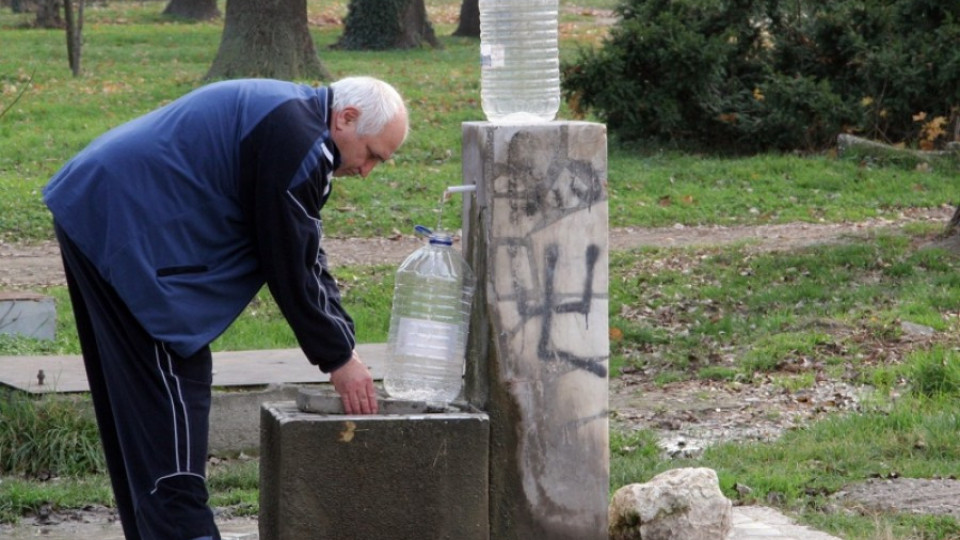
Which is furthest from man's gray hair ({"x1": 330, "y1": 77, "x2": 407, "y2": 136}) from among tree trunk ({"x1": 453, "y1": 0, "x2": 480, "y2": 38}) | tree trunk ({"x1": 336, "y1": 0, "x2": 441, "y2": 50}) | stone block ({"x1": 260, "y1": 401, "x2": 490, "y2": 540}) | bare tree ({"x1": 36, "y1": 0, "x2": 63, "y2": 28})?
tree trunk ({"x1": 453, "y1": 0, "x2": 480, "y2": 38})

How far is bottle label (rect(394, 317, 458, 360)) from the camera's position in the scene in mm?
5332

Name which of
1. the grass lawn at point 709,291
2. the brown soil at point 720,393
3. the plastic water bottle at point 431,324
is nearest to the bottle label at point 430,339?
the plastic water bottle at point 431,324

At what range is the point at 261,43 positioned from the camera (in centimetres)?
1989

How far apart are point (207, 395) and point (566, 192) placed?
147cm

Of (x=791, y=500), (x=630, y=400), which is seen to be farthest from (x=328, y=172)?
(x=630, y=400)

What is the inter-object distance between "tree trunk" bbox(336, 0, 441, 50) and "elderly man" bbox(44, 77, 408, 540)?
24013 mm

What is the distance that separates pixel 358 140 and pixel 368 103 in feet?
0.40

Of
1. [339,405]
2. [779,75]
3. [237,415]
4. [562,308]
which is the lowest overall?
[237,415]

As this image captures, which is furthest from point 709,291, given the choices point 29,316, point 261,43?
point 261,43

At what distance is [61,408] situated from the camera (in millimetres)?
6973

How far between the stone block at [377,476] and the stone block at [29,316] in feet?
15.4

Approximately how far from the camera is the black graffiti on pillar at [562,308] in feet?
17.1

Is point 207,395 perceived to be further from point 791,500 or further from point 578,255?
point 791,500

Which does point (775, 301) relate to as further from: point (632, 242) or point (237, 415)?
point (237, 415)
